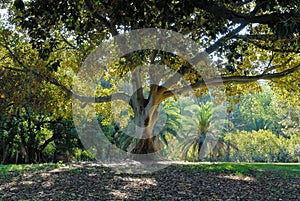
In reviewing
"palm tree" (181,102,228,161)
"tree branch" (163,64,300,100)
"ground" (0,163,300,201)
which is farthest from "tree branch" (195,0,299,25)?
"palm tree" (181,102,228,161)

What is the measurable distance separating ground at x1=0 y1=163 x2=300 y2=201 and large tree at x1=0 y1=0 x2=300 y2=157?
7.75 feet

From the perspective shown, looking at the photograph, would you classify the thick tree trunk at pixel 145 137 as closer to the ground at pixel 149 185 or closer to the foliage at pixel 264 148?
the ground at pixel 149 185

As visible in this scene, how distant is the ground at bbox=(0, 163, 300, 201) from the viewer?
6.29 metres

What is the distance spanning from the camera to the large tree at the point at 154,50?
19.4 feet

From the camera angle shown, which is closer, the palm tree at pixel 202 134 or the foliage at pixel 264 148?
the foliage at pixel 264 148

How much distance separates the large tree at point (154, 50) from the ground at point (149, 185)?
2361 millimetres

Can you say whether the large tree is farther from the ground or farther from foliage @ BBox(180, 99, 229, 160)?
foliage @ BBox(180, 99, 229, 160)

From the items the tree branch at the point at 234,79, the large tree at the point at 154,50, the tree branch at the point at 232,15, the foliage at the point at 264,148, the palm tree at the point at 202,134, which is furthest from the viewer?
the palm tree at the point at 202,134

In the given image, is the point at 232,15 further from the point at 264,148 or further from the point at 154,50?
the point at 264,148

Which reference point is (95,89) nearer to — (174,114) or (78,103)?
(78,103)

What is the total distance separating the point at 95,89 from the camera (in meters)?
16.0

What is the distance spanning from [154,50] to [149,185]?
4.14m

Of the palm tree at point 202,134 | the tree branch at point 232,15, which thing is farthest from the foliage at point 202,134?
the tree branch at point 232,15

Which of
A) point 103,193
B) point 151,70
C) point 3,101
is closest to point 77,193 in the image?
point 103,193
